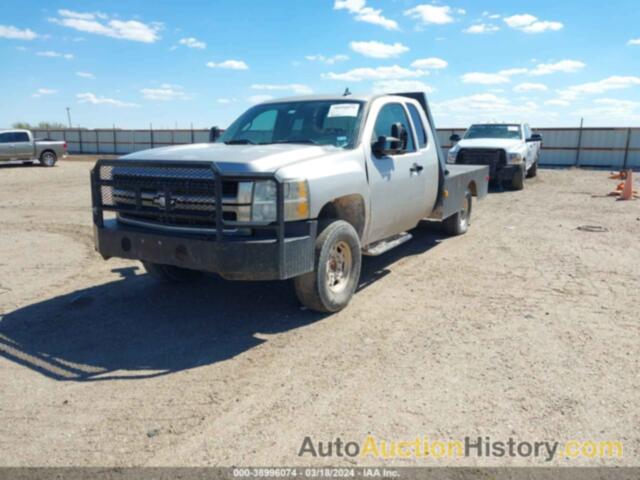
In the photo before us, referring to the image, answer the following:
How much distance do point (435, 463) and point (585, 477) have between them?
0.76 metres

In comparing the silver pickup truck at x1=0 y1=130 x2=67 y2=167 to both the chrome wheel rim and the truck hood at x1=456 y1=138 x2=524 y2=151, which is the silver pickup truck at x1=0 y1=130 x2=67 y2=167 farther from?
the chrome wheel rim

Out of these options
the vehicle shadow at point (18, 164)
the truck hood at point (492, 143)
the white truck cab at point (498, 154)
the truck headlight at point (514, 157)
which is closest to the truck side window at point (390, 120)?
the white truck cab at point (498, 154)

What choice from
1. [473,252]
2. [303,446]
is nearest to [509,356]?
[303,446]

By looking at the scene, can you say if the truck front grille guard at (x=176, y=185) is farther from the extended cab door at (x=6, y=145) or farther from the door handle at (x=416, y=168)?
the extended cab door at (x=6, y=145)

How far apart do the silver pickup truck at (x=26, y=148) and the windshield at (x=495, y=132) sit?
20317 mm

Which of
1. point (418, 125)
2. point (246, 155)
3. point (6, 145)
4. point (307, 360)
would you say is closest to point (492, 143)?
point (418, 125)

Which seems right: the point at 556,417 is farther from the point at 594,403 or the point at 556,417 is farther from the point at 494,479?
the point at 494,479

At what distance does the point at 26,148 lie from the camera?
25.1 meters

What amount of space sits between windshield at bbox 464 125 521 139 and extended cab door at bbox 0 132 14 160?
20590mm

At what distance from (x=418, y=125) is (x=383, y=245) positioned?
1.92 m

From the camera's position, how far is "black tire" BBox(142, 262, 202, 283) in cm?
591

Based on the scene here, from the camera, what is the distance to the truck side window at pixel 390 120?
593 cm

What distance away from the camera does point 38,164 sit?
27625mm

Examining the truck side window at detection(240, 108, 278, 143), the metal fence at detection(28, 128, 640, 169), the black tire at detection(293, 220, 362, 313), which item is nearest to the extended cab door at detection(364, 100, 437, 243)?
the black tire at detection(293, 220, 362, 313)
